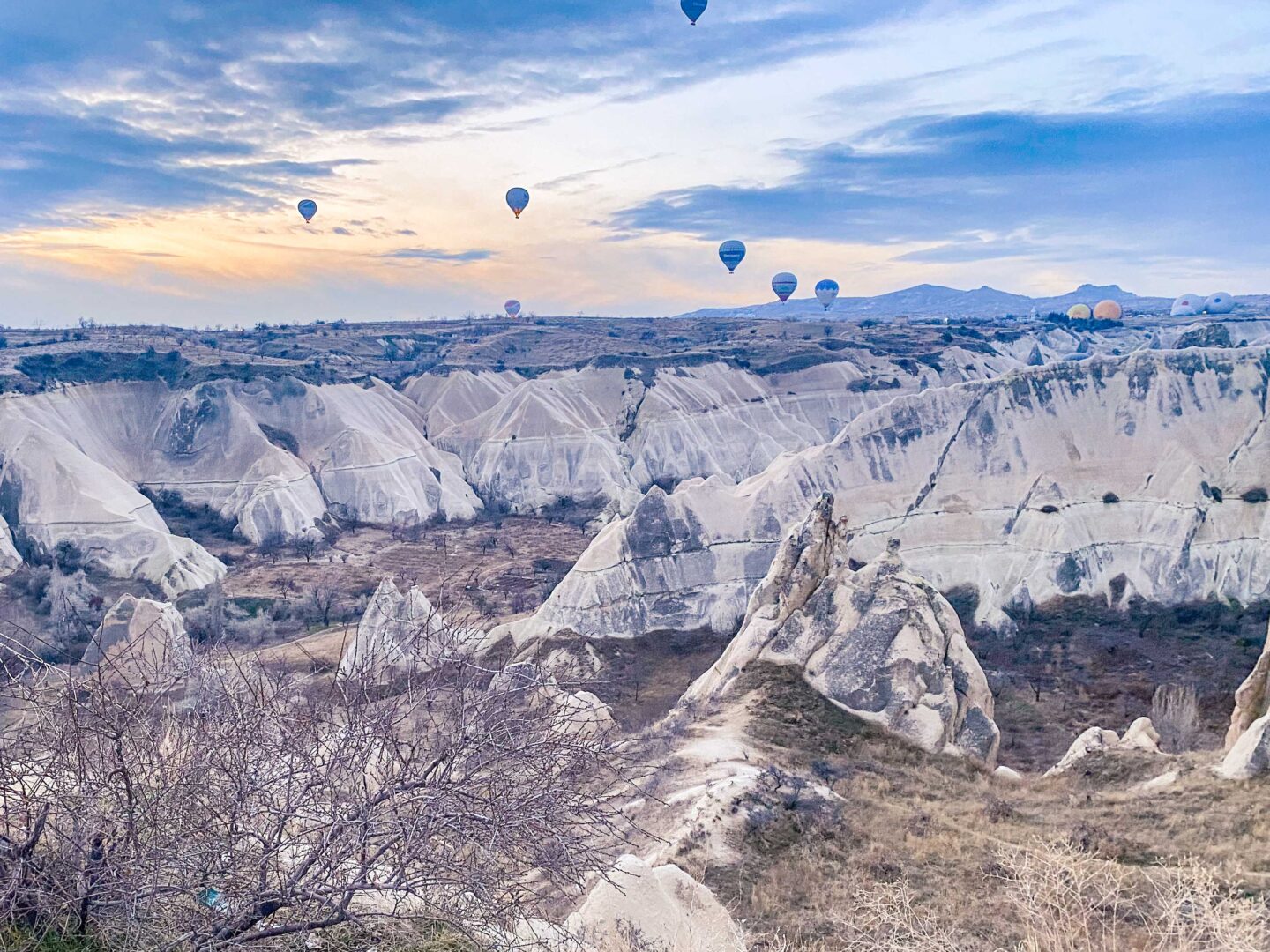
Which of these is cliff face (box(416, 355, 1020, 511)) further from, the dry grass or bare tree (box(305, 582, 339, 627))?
the dry grass

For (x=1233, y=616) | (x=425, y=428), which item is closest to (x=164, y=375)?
(x=425, y=428)

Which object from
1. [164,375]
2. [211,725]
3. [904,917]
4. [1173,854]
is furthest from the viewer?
[164,375]

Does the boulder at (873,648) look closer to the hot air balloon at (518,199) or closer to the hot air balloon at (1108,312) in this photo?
the hot air balloon at (518,199)

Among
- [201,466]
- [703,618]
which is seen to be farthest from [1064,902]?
[201,466]

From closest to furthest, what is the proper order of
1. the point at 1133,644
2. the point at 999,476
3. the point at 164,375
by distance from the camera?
the point at 1133,644 < the point at 999,476 < the point at 164,375

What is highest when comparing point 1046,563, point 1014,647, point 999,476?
point 999,476

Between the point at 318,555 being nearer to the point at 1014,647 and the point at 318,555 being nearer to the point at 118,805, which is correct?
the point at 1014,647

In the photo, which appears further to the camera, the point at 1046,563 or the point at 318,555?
the point at 318,555
